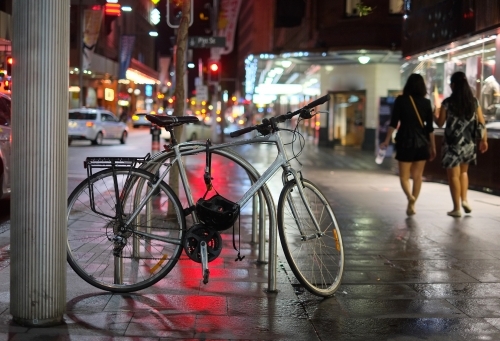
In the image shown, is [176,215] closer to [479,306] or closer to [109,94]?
[479,306]

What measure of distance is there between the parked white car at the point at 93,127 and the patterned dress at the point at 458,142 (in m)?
22.6

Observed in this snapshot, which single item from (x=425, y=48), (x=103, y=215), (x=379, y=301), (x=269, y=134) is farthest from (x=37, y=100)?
(x=425, y=48)

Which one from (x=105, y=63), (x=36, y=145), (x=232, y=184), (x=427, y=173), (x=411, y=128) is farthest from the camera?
(x=105, y=63)

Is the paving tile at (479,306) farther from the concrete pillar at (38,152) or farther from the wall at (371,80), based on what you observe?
the wall at (371,80)

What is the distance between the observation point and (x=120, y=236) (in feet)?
18.2

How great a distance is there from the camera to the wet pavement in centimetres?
478

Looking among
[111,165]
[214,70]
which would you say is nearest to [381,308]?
[111,165]

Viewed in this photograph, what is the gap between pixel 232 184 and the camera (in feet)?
47.7

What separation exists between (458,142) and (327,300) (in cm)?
512

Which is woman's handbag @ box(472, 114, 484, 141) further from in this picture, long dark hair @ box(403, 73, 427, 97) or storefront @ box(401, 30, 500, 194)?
storefront @ box(401, 30, 500, 194)

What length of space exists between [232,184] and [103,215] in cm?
888

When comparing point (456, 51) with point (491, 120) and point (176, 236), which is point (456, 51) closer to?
point (491, 120)

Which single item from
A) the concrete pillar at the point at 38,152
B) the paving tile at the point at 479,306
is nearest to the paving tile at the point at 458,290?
the paving tile at the point at 479,306

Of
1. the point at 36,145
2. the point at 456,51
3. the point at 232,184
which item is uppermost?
the point at 456,51
